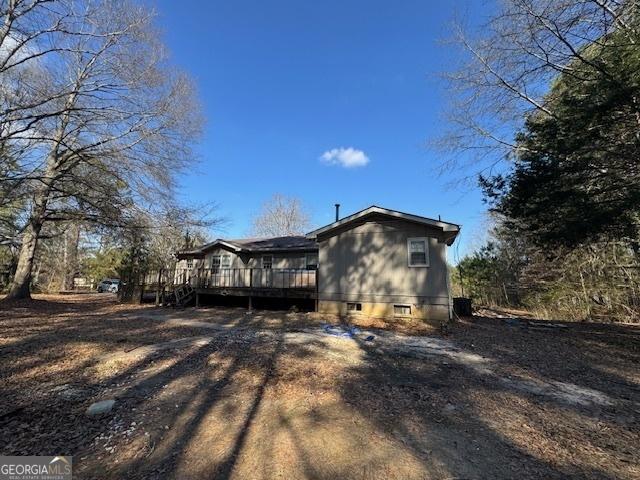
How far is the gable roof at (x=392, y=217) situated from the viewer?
38.3ft

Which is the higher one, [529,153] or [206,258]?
[529,153]

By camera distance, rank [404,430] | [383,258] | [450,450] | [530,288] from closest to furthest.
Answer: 1. [450,450]
2. [404,430]
3. [383,258]
4. [530,288]

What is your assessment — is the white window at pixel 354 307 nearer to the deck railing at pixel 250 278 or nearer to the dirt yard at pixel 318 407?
the deck railing at pixel 250 278

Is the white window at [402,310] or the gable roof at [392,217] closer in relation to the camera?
the gable roof at [392,217]

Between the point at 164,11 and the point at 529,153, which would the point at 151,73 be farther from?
the point at 529,153

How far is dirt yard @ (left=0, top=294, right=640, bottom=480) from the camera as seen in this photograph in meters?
3.34

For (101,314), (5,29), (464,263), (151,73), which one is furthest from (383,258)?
(464,263)

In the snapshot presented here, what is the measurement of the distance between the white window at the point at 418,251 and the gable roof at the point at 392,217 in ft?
2.26

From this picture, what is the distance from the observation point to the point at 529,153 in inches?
454

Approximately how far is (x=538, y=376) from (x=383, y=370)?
2.85 metres

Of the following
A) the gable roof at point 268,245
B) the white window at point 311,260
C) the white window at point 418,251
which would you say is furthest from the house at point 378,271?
the gable roof at point 268,245

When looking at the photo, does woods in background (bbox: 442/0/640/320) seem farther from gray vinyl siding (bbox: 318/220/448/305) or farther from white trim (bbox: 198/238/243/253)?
white trim (bbox: 198/238/243/253)

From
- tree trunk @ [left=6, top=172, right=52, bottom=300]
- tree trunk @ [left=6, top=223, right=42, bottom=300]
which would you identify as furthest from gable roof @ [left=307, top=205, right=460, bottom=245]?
tree trunk @ [left=6, top=223, right=42, bottom=300]

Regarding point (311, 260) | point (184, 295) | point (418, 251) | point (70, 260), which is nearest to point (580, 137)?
point (418, 251)
